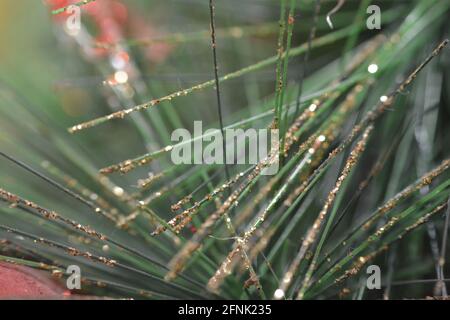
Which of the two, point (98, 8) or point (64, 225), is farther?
point (98, 8)

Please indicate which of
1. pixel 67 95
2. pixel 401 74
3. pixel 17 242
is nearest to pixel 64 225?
pixel 17 242

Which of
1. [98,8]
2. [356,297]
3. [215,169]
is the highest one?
[98,8]

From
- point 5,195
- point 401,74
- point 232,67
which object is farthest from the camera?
point 232,67

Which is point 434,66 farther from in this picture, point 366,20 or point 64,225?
point 64,225

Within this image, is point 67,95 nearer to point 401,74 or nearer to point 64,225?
point 64,225

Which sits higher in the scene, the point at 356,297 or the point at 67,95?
the point at 67,95

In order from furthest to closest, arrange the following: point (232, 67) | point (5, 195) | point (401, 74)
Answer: point (232, 67) → point (401, 74) → point (5, 195)
